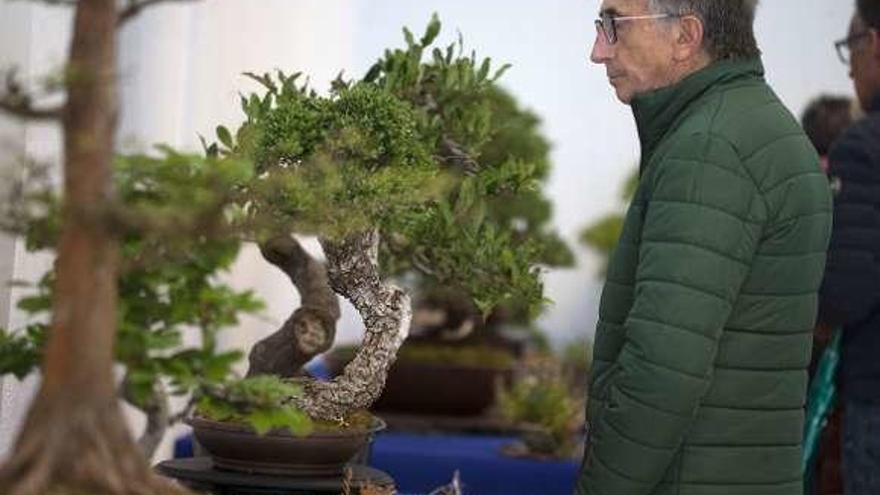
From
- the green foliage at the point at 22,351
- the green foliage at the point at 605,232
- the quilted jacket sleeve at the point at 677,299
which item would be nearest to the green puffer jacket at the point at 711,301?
the quilted jacket sleeve at the point at 677,299

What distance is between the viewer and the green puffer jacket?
1.49 m

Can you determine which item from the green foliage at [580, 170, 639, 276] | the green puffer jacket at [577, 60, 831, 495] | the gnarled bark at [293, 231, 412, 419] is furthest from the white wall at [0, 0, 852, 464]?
the green puffer jacket at [577, 60, 831, 495]

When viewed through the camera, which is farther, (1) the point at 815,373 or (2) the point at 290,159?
(1) the point at 815,373

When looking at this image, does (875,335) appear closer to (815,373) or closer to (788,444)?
(815,373)

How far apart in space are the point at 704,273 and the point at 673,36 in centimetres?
32

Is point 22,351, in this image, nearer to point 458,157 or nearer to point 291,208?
point 291,208

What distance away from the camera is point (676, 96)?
163 cm

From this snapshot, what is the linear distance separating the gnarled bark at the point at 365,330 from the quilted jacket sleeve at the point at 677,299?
0.93 feet

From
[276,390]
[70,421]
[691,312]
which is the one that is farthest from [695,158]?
[70,421]

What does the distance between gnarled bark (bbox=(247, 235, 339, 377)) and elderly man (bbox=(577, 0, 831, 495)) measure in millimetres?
346

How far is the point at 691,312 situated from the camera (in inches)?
58.4

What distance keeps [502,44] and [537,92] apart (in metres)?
0.26

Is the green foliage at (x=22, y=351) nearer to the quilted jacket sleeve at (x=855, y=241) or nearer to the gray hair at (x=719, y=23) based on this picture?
the gray hair at (x=719, y=23)

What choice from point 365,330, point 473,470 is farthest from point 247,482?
point 473,470
